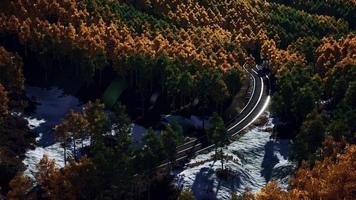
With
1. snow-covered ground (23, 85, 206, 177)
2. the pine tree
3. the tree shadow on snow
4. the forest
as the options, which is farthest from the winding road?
the pine tree

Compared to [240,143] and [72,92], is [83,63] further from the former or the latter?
[240,143]

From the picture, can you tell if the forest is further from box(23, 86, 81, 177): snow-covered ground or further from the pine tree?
box(23, 86, 81, 177): snow-covered ground

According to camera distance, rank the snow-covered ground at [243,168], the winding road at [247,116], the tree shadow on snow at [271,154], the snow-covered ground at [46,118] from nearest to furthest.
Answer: the snow-covered ground at [243,168] → the snow-covered ground at [46,118] → the tree shadow on snow at [271,154] → the winding road at [247,116]

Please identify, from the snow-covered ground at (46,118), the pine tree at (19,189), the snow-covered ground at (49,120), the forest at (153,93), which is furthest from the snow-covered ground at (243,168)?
the pine tree at (19,189)

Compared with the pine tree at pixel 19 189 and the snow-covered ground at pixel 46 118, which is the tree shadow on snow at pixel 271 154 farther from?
the pine tree at pixel 19 189

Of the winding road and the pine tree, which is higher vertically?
the winding road

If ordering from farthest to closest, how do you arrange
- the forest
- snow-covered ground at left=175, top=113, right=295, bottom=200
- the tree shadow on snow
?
the tree shadow on snow, snow-covered ground at left=175, top=113, right=295, bottom=200, the forest
